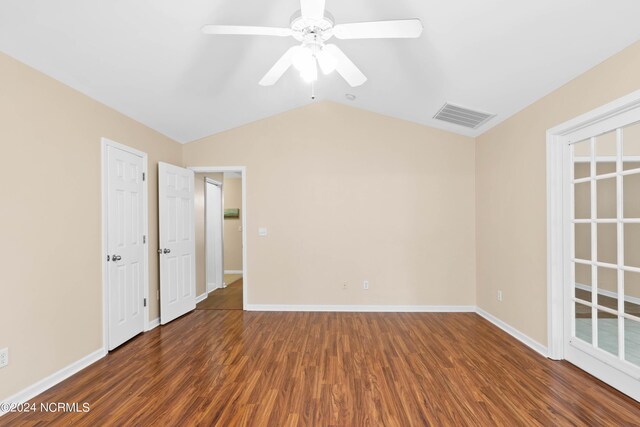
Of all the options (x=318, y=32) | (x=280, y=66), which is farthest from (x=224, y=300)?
(x=318, y=32)

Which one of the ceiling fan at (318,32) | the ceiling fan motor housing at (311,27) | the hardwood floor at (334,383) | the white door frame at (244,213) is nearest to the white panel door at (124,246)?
the hardwood floor at (334,383)

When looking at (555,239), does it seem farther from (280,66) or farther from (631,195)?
(280,66)

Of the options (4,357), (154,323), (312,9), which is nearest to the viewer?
(312,9)

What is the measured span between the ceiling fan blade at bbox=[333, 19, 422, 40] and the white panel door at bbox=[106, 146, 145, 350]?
8.88 feet

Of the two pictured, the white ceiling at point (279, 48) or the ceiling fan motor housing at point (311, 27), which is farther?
the white ceiling at point (279, 48)

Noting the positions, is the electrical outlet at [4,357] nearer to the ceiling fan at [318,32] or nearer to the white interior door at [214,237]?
the ceiling fan at [318,32]

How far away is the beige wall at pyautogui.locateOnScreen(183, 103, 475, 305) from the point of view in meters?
4.50

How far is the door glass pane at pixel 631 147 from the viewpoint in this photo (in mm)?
2234

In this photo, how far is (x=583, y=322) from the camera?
2.71 metres

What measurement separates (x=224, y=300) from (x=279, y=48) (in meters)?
3.93

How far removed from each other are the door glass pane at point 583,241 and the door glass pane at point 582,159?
450mm

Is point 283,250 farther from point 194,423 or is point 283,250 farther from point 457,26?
point 457,26

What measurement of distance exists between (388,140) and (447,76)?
1533 millimetres

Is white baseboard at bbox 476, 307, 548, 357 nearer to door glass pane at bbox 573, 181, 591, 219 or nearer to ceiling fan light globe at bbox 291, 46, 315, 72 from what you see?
door glass pane at bbox 573, 181, 591, 219
